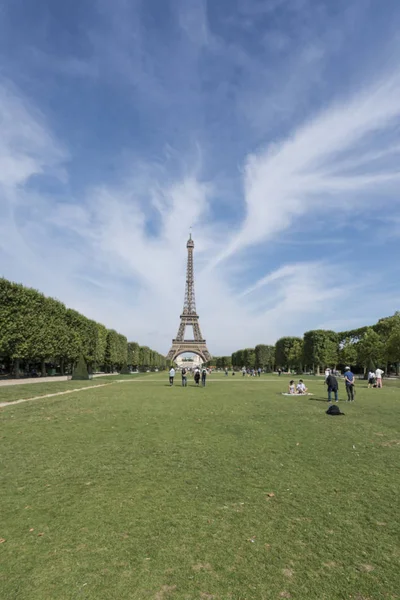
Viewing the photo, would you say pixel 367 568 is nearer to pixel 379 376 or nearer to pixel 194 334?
pixel 379 376

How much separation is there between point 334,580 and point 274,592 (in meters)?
0.78

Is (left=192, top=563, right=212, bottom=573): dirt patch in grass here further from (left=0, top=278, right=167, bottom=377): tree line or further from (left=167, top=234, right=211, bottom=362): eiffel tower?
(left=167, top=234, right=211, bottom=362): eiffel tower

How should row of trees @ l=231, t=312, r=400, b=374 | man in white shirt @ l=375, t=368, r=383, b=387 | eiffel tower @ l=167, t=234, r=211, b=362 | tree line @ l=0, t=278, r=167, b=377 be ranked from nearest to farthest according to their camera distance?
man in white shirt @ l=375, t=368, r=383, b=387, tree line @ l=0, t=278, r=167, b=377, row of trees @ l=231, t=312, r=400, b=374, eiffel tower @ l=167, t=234, r=211, b=362

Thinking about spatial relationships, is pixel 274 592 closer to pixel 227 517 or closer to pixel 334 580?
pixel 334 580

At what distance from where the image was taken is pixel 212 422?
46.8ft

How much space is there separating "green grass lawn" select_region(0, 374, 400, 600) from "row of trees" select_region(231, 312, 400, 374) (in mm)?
50509

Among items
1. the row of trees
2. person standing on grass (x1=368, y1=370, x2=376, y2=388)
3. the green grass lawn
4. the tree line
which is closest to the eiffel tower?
the row of trees

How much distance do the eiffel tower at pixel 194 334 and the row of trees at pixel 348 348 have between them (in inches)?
1445

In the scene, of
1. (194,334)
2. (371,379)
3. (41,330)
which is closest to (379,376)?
(371,379)

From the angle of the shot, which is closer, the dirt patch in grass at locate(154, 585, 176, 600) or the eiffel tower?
the dirt patch in grass at locate(154, 585, 176, 600)

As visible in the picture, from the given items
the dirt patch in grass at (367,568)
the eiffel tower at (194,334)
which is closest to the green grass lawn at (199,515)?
the dirt patch in grass at (367,568)

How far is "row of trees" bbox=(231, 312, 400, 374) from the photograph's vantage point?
6266cm

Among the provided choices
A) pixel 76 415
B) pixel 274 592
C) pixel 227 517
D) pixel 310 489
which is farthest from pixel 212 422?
pixel 274 592

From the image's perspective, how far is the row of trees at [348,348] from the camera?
2467 inches
